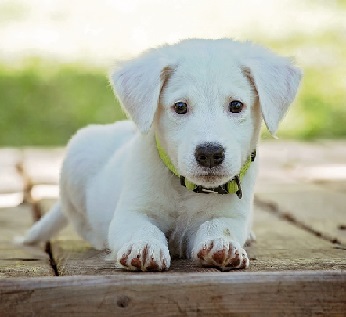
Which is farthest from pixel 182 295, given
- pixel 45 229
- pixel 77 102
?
pixel 77 102

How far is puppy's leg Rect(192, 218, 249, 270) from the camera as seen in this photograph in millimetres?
3775

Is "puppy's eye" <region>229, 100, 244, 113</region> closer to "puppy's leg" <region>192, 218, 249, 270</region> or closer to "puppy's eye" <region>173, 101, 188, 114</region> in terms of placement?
"puppy's eye" <region>173, 101, 188, 114</region>

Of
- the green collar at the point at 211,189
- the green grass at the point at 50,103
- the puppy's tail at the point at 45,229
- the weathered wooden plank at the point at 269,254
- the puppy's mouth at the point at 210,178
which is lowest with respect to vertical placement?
the green grass at the point at 50,103

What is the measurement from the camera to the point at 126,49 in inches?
561

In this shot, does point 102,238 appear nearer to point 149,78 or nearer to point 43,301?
point 149,78

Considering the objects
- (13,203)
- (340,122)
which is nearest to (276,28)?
(340,122)

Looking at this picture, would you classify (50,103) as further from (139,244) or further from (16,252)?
(139,244)

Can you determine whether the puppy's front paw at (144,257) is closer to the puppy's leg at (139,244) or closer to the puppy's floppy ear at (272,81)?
the puppy's leg at (139,244)

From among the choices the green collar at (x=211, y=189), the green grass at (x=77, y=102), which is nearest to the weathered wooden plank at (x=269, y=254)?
the green collar at (x=211, y=189)

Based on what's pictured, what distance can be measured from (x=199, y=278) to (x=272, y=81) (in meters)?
1.12

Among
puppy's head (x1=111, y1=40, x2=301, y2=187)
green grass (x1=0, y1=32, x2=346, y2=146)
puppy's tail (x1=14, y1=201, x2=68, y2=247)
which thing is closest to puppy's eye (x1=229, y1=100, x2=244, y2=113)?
puppy's head (x1=111, y1=40, x2=301, y2=187)

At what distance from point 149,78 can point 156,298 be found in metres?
1.14

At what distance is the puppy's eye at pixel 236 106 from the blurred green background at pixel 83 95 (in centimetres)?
707

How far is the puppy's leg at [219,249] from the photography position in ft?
12.4
